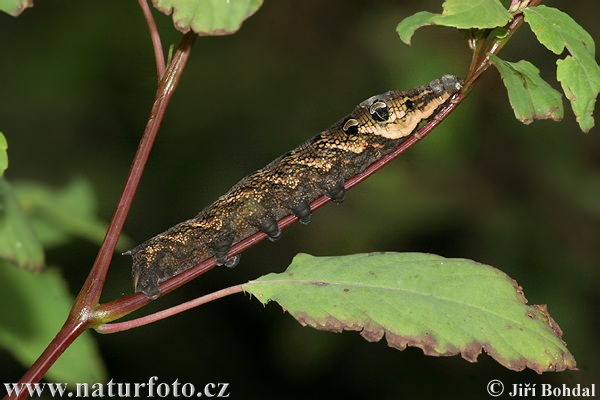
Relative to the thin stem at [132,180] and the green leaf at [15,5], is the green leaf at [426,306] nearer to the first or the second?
the thin stem at [132,180]

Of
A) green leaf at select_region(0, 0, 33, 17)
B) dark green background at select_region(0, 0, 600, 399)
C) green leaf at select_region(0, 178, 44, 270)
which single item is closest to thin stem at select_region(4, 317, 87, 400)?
green leaf at select_region(0, 178, 44, 270)

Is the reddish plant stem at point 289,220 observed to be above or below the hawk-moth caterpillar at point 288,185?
above

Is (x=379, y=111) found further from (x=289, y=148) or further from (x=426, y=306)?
(x=289, y=148)

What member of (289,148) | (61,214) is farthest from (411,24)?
(289,148)

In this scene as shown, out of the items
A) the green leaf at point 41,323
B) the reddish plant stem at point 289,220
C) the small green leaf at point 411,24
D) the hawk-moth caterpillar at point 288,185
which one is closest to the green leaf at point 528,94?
the reddish plant stem at point 289,220

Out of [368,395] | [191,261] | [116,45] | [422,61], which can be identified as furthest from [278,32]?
[191,261]

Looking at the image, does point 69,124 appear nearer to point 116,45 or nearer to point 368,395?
point 116,45

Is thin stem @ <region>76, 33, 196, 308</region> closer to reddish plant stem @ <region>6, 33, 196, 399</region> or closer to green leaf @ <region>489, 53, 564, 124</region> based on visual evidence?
reddish plant stem @ <region>6, 33, 196, 399</region>
